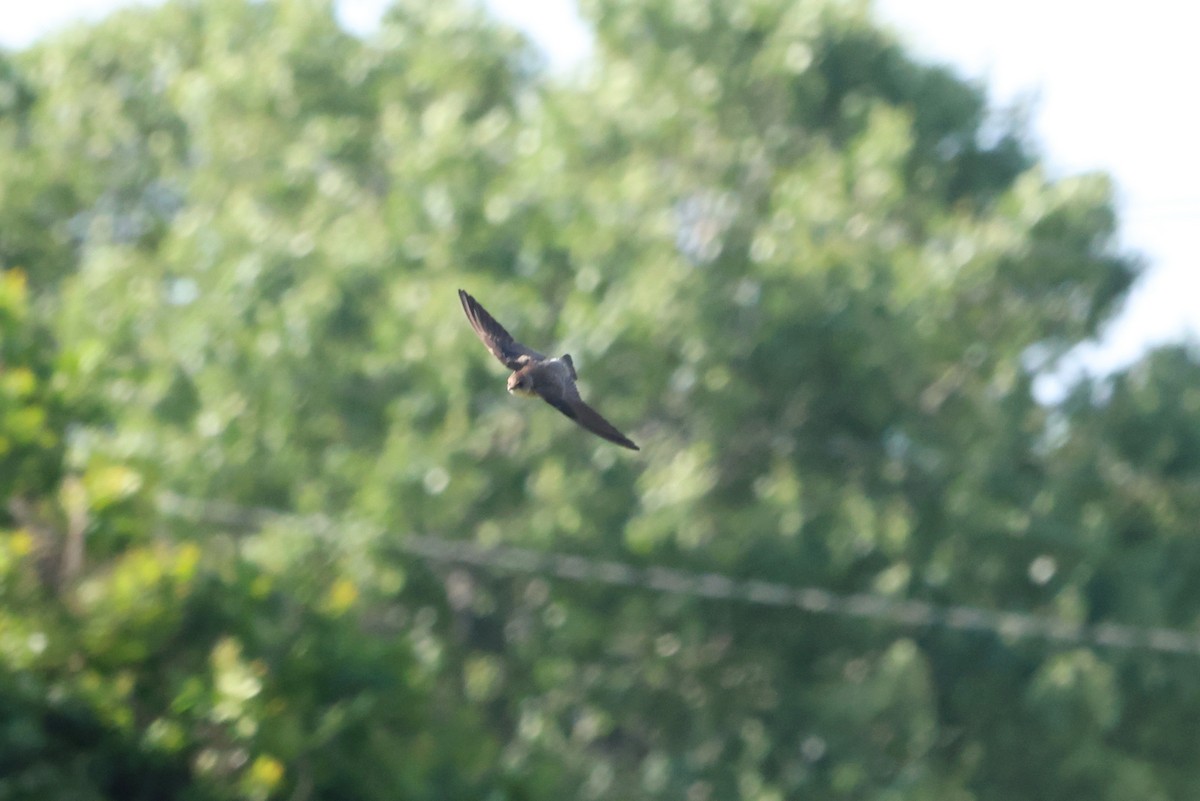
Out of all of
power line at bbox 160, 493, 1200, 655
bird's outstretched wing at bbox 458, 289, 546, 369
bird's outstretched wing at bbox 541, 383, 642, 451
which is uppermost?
power line at bbox 160, 493, 1200, 655

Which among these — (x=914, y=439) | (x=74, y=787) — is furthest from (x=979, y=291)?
(x=74, y=787)

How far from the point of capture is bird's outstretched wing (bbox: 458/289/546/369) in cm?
541

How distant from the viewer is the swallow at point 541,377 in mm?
4977

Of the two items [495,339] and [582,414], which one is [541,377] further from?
[495,339]

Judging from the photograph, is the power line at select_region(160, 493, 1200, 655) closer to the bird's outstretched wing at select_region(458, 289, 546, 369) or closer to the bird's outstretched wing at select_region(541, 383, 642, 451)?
the bird's outstretched wing at select_region(458, 289, 546, 369)

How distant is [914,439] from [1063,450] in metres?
1.57

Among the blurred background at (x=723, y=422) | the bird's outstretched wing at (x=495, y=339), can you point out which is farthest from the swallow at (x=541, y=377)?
the blurred background at (x=723, y=422)

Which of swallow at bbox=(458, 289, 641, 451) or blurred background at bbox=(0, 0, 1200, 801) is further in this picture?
blurred background at bbox=(0, 0, 1200, 801)

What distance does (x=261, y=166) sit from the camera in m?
21.8

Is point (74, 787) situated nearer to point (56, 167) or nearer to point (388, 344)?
point (388, 344)

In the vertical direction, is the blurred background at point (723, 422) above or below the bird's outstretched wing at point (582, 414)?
above

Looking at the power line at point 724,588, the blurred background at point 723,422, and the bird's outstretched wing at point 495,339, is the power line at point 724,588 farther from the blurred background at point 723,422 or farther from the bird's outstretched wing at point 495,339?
the bird's outstretched wing at point 495,339

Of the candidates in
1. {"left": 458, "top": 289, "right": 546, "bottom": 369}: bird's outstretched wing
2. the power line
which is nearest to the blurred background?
the power line

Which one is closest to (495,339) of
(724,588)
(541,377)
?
(541,377)
